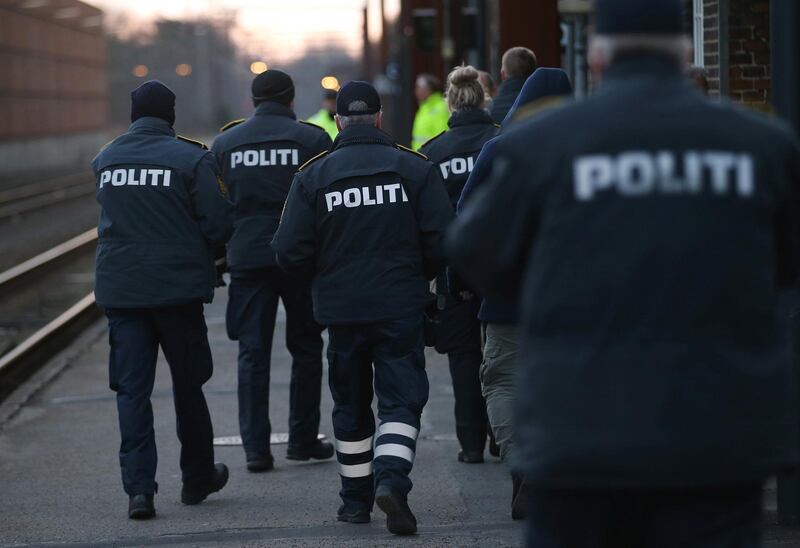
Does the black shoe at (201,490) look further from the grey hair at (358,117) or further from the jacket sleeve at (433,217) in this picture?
the grey hair at (358,117)

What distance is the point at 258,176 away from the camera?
7.82 meters

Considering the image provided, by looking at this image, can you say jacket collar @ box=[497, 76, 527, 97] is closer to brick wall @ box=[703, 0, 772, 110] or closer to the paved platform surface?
brick wall @ box=[703, 0, 772, 110]

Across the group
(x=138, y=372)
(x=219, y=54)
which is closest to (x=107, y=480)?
(x=138, y=372)

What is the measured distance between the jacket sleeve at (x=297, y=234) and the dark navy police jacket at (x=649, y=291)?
→ 3310mm

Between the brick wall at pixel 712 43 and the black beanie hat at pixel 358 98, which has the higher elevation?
the brick wall at pixel 712 43

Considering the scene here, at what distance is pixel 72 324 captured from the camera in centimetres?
1419

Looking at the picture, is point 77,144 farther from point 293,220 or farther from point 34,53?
point 293,220

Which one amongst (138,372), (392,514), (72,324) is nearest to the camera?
(392,514)

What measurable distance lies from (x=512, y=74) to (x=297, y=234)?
200 cm

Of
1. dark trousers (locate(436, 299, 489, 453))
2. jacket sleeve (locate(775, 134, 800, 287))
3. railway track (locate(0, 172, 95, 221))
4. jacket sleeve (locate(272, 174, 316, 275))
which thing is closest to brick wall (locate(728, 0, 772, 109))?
dark trousers (locate(436, 299, 489, 453))

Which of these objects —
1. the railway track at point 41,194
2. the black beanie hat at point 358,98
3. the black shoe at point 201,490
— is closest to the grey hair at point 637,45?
the black beanie hat at point 358,98

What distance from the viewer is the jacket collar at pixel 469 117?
305 inches

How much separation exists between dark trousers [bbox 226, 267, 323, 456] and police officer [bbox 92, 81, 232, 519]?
3.16 ft

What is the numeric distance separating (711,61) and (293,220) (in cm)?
390
